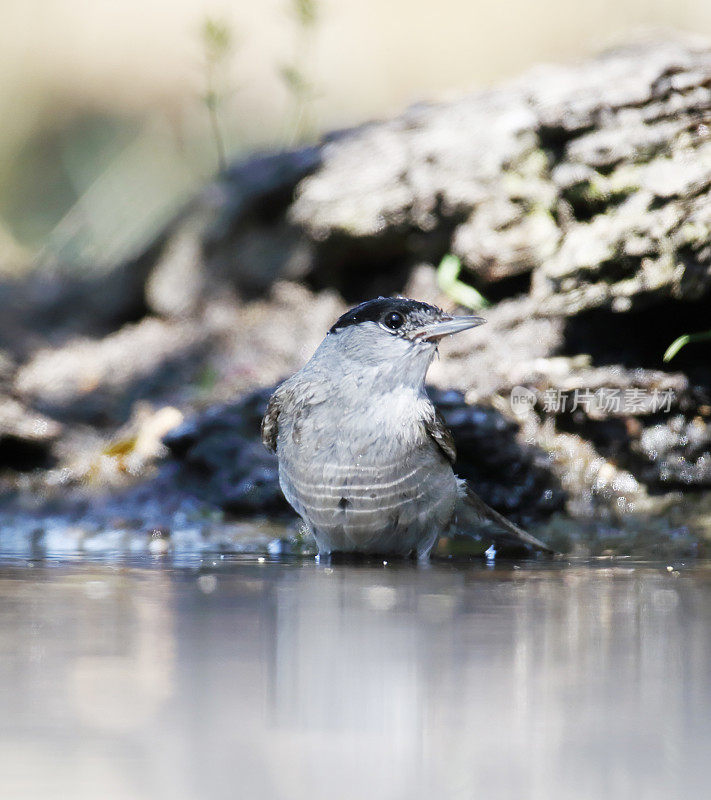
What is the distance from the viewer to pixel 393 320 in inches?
159

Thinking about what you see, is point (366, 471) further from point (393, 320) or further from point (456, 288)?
point (456, 288)

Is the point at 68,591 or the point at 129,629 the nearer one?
the point at 129,629

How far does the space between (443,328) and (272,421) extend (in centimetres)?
82

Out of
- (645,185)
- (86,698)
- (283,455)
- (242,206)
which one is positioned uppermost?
(242,206)

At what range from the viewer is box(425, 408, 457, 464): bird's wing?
3.81 metres

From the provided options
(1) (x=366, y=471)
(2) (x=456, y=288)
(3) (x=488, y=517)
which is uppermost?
(2) (x=456, y=288)

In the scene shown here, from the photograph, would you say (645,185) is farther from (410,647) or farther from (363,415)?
(410,647)

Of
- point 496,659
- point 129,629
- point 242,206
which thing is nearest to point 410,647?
point 496,659

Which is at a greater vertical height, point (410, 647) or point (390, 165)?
point (390, 165)

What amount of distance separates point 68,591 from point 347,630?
3.26ft

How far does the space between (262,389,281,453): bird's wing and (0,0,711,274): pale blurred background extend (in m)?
4.87

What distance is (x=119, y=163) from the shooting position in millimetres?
9727

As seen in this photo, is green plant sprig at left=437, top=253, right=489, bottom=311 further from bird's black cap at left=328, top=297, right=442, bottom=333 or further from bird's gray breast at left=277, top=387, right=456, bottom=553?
bird's gray breast at left=277, top=387, right=456, bottom=553

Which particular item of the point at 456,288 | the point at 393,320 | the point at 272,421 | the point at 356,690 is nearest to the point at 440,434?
the point at 393,320
